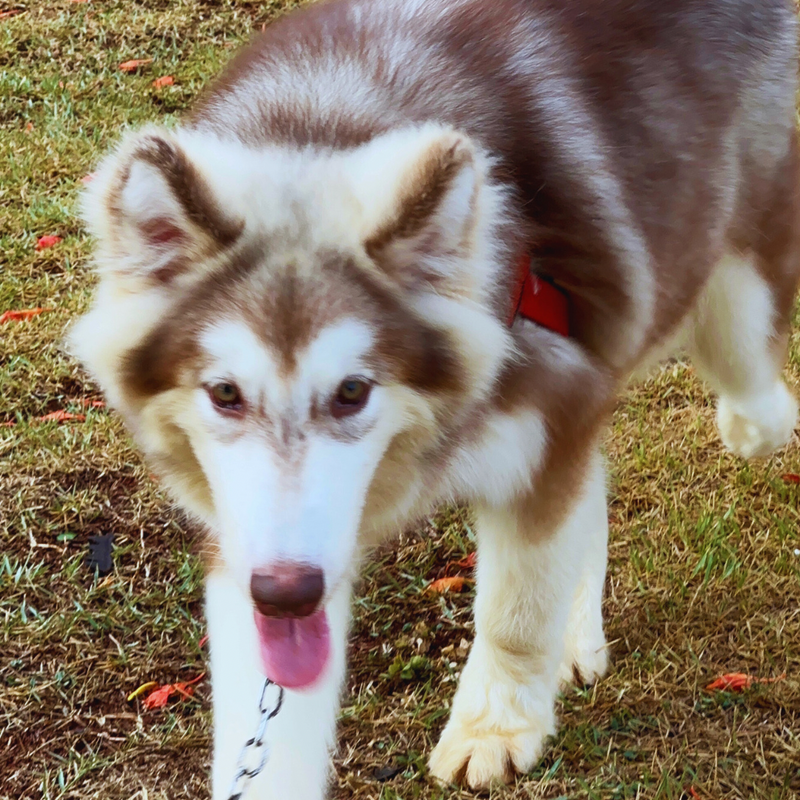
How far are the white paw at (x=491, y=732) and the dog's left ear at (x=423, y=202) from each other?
3.84 ft

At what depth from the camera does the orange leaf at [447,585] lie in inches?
118

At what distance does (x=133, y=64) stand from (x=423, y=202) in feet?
15.4

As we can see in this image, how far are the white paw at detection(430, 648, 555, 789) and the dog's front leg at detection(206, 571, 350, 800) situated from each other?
1.26 ft

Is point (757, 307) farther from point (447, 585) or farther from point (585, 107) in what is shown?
point (447, 585)

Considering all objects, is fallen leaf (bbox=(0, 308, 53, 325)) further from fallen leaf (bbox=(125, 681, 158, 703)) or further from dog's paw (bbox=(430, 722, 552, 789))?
dog's paw (bbox=(430, 722, 552, 789))

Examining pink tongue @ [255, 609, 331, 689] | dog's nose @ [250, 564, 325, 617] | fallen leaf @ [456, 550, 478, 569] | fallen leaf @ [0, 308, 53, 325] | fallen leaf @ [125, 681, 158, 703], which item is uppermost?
dog's nose @ [250, 564, 325, 617]

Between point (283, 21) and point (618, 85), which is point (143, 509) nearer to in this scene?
point (283, 21)

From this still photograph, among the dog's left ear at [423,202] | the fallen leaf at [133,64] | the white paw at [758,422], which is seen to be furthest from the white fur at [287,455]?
the fallen leaf at [133,64]

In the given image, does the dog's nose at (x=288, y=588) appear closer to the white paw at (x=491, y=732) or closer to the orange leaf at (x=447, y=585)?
the white paw at (x=491, y=732)

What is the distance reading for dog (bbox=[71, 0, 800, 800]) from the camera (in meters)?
1.68

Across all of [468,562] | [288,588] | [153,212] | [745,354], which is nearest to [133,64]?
[468,562]

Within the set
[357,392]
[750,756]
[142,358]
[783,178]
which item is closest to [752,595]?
[750,756]

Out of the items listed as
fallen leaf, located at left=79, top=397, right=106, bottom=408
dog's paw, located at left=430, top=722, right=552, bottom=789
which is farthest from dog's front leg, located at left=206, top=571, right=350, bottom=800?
fallen leaf, located at left=79, top=397, right=106, bottom=408

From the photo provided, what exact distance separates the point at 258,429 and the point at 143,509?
1.71 metres
